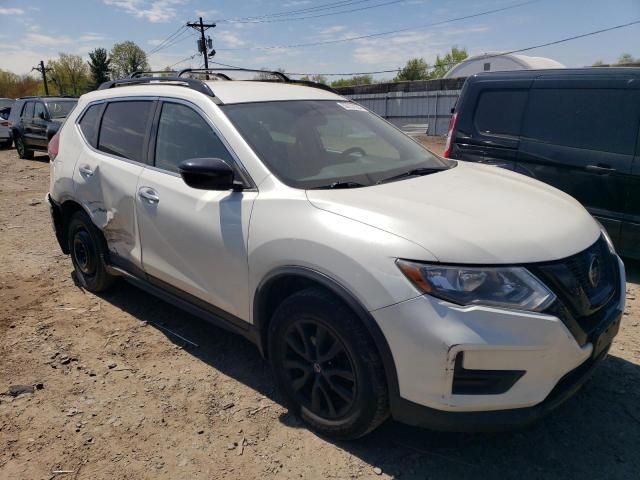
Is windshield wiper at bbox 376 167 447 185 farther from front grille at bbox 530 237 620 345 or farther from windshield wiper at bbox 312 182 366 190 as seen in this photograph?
front grille at bbox 530 237 620 345

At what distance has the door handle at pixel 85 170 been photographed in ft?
13.2

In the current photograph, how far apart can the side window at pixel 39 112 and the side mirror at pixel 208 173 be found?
46.4ft

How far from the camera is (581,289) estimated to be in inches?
88.2

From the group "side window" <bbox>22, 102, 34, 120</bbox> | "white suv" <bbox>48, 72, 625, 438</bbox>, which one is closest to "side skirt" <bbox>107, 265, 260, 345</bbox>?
"white suv" <bbox>48, 72, 625, 438</bbox>

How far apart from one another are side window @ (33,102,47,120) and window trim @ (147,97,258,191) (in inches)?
518

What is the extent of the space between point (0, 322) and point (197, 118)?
249 centimetres

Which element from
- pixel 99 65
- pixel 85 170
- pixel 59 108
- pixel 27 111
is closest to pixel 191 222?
pixel 85 170

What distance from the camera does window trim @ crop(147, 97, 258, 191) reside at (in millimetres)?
2802

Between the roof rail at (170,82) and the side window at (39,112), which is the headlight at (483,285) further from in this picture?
the side window at (39,112)

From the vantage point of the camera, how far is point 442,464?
2.46 m

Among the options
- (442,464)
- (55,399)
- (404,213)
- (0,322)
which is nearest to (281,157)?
(404,213)

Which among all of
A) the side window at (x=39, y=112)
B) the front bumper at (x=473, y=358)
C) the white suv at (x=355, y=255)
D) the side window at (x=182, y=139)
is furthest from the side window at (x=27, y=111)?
the front bumper at (x=473, y=358)

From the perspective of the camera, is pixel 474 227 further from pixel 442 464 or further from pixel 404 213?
pixel 442 464

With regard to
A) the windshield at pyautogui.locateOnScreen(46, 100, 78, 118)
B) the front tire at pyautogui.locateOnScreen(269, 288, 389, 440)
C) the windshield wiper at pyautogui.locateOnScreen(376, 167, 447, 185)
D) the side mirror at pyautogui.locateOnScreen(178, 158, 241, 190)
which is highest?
the windshield at pyautogui.locateOnScreen(46, 100, 78, 118)
